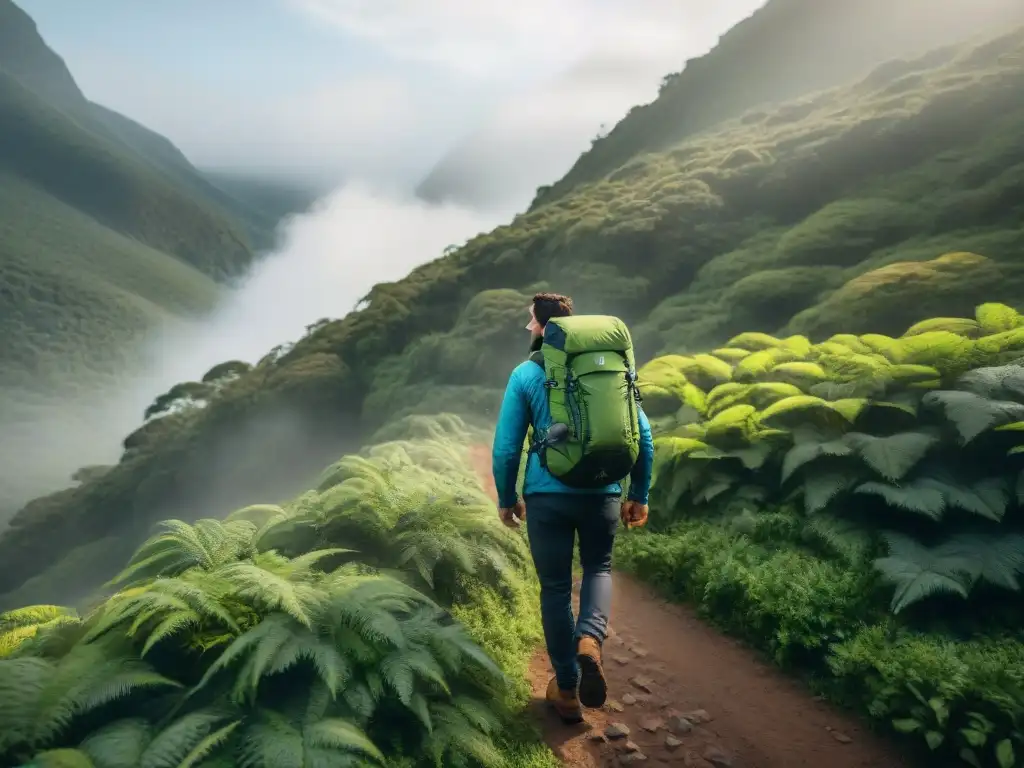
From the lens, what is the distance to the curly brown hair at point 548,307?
434cm

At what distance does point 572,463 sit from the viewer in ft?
12.5

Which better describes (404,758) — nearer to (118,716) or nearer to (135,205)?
A: (118,716)

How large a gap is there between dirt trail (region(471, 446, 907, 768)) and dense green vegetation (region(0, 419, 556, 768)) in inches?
19.6

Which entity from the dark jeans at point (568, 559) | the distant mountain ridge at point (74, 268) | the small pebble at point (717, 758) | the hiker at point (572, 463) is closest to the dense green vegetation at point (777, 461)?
the dark jeans at point (568, 559)

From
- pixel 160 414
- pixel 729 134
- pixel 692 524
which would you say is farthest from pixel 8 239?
pixel 692 524

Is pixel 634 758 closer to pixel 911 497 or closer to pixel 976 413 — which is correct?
pixel 911 497

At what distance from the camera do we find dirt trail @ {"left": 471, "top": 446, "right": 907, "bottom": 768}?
427 cm

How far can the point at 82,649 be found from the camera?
339 centimetres

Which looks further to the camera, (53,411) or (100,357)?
(100,357)

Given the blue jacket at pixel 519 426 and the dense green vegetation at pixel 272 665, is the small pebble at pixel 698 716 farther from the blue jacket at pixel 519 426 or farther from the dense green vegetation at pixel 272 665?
the blue jacket at pixel 519 426

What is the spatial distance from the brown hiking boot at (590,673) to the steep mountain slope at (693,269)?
10156 millimetres

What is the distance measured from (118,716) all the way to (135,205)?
7426 inches

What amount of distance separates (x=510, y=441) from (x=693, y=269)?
16.9m

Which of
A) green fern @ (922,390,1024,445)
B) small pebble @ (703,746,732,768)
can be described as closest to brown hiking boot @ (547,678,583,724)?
small pebble @ (703,746,732,768)
